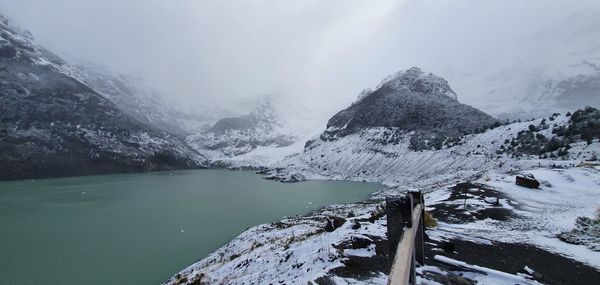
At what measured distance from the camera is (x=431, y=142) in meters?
128

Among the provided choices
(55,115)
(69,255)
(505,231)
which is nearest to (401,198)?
(505,231)

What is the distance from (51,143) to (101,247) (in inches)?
6972

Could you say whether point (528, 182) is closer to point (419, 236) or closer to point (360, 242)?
point (360, 242)

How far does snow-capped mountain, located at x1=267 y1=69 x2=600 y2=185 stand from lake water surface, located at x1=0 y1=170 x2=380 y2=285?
A: 37120 mm

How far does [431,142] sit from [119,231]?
111 m

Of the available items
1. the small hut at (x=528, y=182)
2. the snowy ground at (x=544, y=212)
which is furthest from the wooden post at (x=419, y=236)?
the small hut at (x=528, y=182)

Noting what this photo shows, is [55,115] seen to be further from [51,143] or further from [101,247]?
[101,247]

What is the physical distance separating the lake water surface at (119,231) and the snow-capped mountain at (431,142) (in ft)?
122

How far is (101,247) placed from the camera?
41.0m

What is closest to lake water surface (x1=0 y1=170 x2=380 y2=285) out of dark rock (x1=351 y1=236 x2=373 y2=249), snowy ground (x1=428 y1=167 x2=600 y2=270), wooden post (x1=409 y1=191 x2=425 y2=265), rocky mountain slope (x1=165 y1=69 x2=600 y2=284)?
rocky mountain slope (x1=165 y1=69 x2=600 y2=284)

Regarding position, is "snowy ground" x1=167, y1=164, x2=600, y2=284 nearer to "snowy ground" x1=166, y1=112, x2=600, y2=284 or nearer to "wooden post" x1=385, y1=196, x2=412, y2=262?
"snowy ground" x1=166, y1=112, x2=600, y2=284

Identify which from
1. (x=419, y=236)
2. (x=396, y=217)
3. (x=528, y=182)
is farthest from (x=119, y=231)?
(x=396, y=217)

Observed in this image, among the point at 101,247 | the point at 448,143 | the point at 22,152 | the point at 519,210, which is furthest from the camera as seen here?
the point at 22,152

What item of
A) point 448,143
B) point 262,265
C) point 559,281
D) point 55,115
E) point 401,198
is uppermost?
point 55,115
